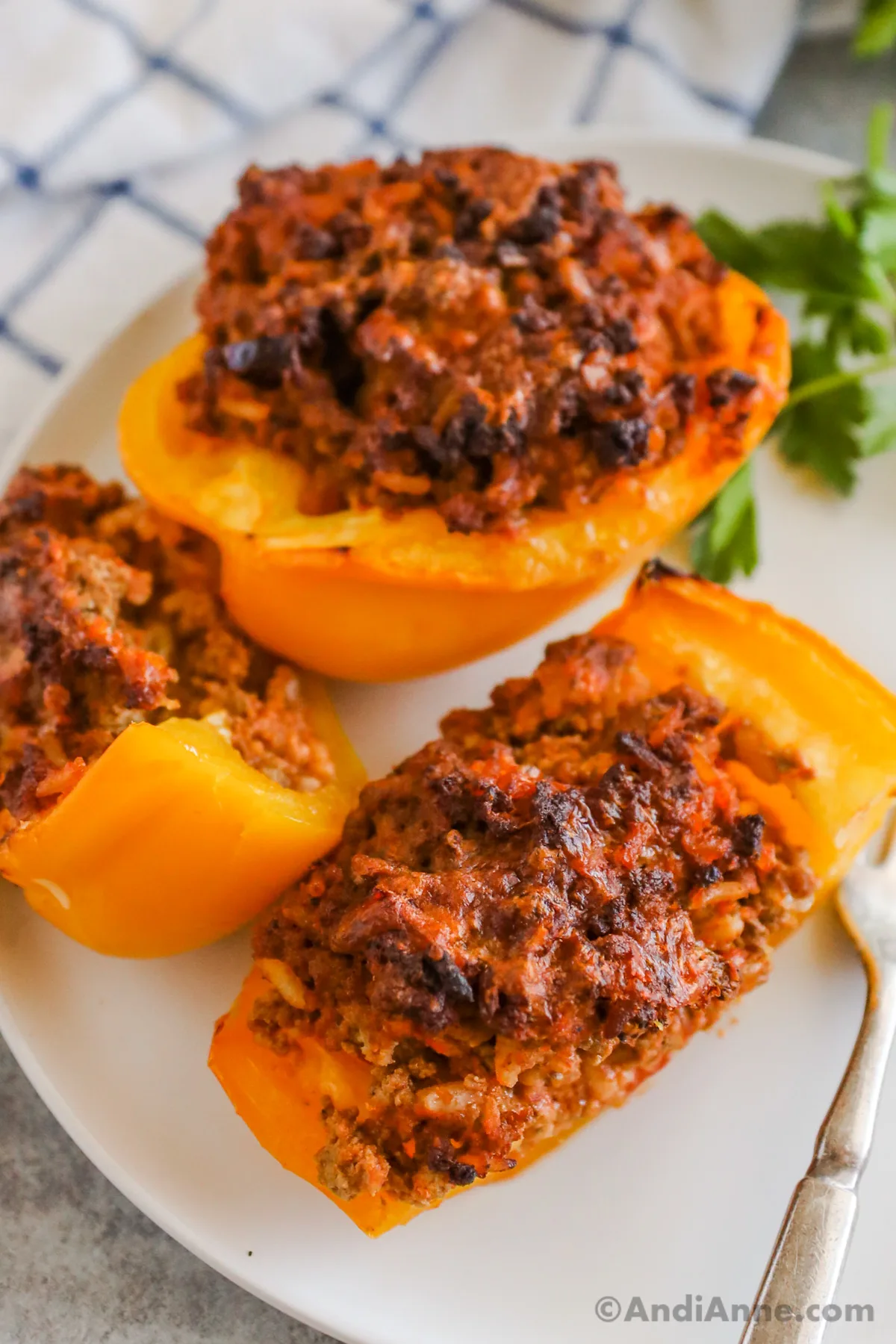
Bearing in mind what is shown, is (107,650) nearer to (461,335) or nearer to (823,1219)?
(461,335)

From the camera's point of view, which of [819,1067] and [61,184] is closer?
[819,1067]

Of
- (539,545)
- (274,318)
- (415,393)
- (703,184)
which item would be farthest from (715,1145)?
(703,184)

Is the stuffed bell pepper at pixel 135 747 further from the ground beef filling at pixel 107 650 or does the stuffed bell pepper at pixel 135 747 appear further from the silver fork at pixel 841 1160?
the silver fork at pixel 841 1160

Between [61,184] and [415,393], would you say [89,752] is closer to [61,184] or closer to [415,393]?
[415,393]

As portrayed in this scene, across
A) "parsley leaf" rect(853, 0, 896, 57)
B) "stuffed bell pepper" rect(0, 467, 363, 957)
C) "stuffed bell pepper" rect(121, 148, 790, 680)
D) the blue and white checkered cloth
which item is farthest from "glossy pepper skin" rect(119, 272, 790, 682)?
"parsley leaf" rect(853, 0, 896, 57)

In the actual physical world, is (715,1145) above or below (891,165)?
below

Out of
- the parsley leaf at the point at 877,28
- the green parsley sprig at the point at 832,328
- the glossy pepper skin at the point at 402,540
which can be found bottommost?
the glossy pepper skin at the point at 402,540

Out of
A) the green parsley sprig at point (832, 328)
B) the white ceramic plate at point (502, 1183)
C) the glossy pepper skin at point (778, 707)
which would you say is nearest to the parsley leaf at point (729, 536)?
the green parsley sprig at point (832, 328)
